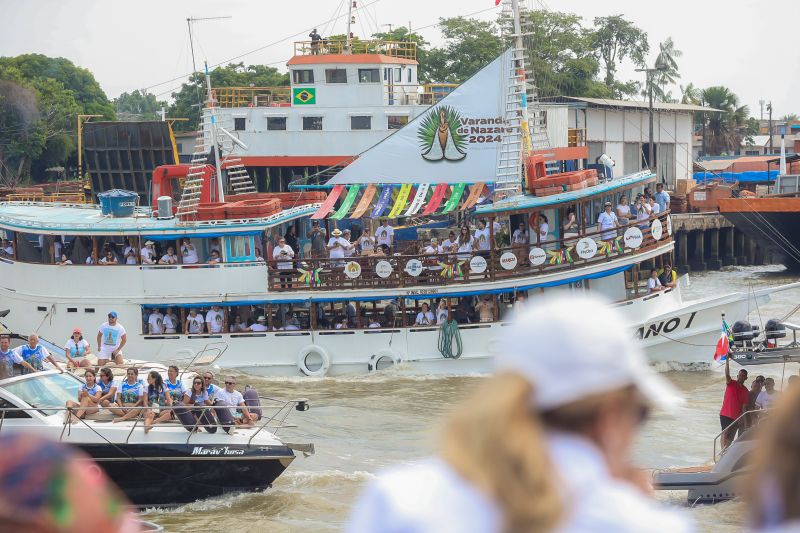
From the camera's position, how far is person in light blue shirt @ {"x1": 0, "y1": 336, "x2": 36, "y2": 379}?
1605 cm

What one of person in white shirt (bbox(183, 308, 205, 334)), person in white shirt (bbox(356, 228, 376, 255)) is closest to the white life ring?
person in white shirt (bbox(183, 308, 205, 334))

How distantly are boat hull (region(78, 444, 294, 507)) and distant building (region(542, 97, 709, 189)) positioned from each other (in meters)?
37.0

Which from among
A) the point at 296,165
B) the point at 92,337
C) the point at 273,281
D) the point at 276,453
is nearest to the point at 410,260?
the point at 273,281

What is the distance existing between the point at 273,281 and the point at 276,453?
911 centimetres

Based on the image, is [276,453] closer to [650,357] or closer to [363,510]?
[650,357]

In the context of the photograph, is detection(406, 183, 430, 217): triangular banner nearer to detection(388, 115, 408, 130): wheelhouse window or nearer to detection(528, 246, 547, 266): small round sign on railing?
detection(528, 246, 547, 266): small round sign on railing

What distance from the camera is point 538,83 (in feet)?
234

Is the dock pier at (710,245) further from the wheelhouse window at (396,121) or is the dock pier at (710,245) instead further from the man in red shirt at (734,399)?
the man in red shirt at (734,399)

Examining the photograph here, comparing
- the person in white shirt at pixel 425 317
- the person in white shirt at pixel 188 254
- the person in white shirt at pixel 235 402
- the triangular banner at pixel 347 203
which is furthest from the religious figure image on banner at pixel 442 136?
the person in white shirt at pixel 235 402

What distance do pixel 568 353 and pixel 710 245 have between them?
2075 inches

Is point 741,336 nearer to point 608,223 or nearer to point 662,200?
point 608,223

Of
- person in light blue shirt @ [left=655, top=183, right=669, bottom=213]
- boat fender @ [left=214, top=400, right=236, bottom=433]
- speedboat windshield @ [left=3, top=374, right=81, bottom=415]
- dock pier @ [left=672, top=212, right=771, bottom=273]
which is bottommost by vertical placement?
dock pier @ [left=672, top=212, right=771, bottom=273]

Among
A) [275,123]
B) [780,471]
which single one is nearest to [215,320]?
[275,123]

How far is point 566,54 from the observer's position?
256 ft
